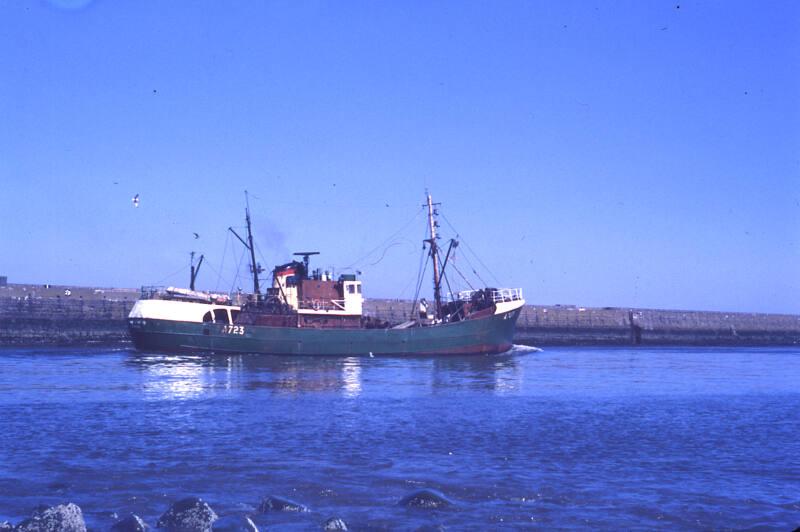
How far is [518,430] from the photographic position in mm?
18156

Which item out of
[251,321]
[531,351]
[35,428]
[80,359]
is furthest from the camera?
[531,351]

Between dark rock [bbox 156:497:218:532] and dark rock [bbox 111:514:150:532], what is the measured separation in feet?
0.82

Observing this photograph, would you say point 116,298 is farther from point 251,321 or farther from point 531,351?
point 531,351

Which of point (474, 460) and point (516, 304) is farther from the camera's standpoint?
point (516, 304)

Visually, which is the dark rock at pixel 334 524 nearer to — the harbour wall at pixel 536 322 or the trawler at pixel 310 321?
the trawler at pixel 310 321

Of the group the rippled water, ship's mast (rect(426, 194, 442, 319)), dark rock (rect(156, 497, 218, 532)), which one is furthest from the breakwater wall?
dark rock (rect(156, 497, 218, 532))

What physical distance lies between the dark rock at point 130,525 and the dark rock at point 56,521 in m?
0.37

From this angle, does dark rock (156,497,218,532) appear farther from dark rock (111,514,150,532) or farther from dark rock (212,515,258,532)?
dark rock (111,514,150,532)

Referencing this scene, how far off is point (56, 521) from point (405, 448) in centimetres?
734

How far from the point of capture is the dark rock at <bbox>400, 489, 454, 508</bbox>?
35.8 feet

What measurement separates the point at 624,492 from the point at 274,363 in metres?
28.5

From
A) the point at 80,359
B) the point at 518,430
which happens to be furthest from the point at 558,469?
the point at 80,359

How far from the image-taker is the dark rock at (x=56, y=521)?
9.23m

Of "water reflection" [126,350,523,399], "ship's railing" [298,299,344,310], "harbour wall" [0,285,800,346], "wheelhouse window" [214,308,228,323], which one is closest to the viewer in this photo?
"water reflection" [126,350,523,399]
